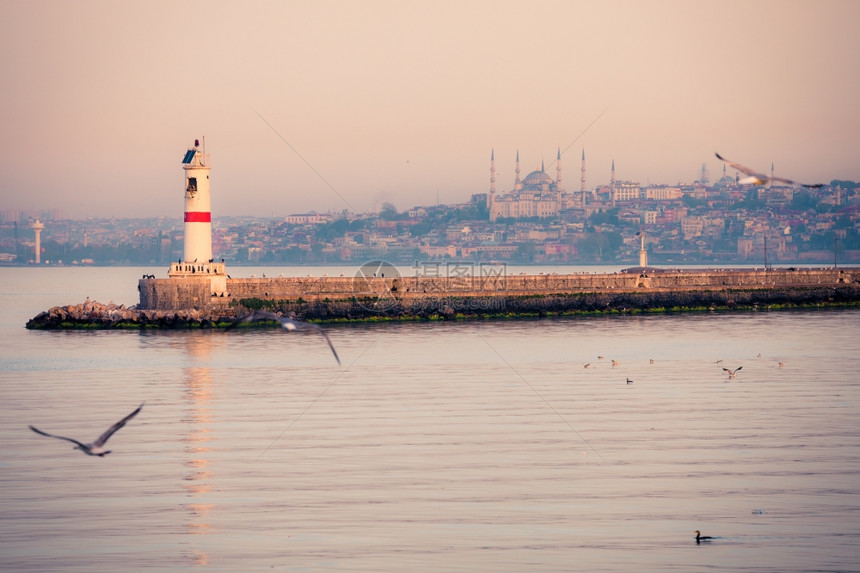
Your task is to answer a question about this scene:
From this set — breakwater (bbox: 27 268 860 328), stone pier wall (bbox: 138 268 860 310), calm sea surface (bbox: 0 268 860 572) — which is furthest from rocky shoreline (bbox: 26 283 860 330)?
calm sea surface (bbox: 0 268 860 572)

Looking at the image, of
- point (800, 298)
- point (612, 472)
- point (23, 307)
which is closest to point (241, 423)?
point (612, 472)

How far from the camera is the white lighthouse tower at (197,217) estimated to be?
3462 cm

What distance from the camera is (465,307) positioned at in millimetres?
40781

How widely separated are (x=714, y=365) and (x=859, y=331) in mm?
11269

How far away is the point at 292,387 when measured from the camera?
74.9ft

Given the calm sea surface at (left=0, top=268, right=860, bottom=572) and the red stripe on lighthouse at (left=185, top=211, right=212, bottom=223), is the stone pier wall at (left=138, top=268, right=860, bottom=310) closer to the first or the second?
the red stripe on lighthouse at (left=185, top=211, right=212, bottom=223)

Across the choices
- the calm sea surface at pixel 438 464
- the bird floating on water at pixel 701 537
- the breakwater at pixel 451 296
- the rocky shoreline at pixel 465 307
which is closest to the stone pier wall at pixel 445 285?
the breakwater at pixel 451 296

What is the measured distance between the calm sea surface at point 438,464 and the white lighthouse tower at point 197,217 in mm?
7205

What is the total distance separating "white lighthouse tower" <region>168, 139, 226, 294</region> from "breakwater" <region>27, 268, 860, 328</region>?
→ 42 centimetres

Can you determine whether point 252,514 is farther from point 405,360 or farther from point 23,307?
point 23,307

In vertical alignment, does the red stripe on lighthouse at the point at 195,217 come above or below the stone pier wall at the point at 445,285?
above

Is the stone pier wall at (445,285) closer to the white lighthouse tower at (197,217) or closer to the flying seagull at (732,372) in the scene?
the white lighthouse tower at (197,217)

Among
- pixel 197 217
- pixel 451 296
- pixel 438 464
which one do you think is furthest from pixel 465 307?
pixel 438 464

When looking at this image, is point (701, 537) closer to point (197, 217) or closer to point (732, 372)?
point (732, 372)
